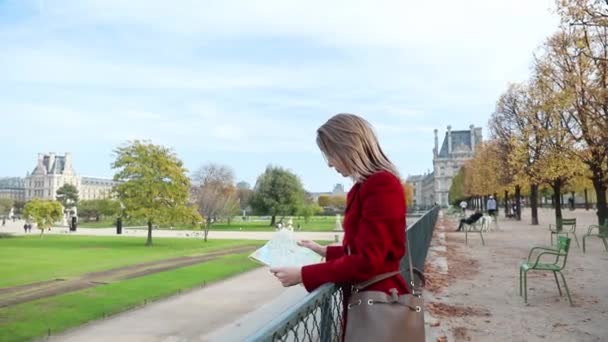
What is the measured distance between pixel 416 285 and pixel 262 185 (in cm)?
5930

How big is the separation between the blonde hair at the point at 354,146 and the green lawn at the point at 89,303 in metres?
8.89

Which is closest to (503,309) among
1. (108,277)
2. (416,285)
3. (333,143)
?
(416,285)

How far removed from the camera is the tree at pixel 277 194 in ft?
198

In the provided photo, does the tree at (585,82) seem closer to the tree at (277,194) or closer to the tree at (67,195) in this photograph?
the tree at (277,194)

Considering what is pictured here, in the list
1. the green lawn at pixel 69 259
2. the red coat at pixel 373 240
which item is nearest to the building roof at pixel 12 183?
the green lawn at pixel 69 259

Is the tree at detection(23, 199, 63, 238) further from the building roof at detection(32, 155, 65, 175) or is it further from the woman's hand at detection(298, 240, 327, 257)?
the building roof at detection(32, 155, 65, 175)

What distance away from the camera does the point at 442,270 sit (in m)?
12.3

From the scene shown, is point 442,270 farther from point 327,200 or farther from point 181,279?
point 327,200

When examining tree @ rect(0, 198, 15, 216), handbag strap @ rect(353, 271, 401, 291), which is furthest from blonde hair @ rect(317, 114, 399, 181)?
tree @ rect(0, 198, 15, 216)

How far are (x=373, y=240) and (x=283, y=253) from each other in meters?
0.86

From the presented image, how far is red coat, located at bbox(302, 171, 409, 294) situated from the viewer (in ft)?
6.22

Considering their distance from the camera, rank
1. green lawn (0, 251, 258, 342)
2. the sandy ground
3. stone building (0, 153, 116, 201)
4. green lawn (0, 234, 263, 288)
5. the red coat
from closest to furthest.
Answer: the red coat → the sandy ground → green lawn (0, 251, 258, 342) → green lawn (0, 234, 263, 288) → stone building (0, 153, 116, 201)

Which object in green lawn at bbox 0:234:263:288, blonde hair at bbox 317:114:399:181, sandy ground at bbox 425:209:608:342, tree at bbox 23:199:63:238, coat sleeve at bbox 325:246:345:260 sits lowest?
green lawn at bbox 0:234:263:288

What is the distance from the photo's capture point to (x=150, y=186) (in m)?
29.4
